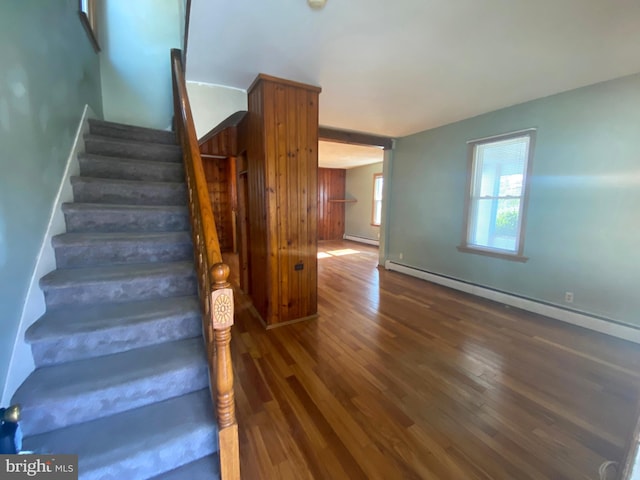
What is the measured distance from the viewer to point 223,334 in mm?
1038

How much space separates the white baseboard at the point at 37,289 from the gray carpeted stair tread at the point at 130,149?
0.54 ft

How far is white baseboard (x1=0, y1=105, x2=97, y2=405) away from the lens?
1.17m

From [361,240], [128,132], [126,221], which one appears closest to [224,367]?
[126,221]

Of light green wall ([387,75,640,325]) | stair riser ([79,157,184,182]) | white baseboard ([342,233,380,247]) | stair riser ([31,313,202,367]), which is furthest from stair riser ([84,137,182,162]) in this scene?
white baseboard ([342,233,380,247])

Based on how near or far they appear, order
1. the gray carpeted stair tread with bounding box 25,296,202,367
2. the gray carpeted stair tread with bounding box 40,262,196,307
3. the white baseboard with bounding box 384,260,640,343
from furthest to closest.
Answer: the white baseboard with bounding box 384,260,640,343 < the gray carpeted stair tread with bounding box 40,262,196,307 < the gray carpeted stair tread with bounding box 25,296,202,367

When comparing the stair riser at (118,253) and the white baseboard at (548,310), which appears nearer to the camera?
the stair riser at (118,253)

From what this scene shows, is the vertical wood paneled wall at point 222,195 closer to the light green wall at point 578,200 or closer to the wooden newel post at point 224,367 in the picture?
the light green wall at point 578,200

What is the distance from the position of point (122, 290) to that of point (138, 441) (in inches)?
34.5

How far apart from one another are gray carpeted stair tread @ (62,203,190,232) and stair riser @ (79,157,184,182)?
1.52 ft

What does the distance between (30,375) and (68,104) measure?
1.90m

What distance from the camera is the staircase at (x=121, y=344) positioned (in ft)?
3.63

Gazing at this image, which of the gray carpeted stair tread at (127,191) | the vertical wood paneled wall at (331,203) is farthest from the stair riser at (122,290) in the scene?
the vertical wood paneled wall at (331,203)

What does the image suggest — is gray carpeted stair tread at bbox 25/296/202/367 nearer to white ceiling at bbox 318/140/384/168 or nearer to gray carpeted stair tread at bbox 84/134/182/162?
gray carpeted stair tread at bbox 84/134/182/162

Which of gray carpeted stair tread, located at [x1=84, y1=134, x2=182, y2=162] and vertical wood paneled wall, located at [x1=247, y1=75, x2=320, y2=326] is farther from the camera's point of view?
vertical wood paneled wall, located at [x1=247, y1=75, x2=320, y2=326]
